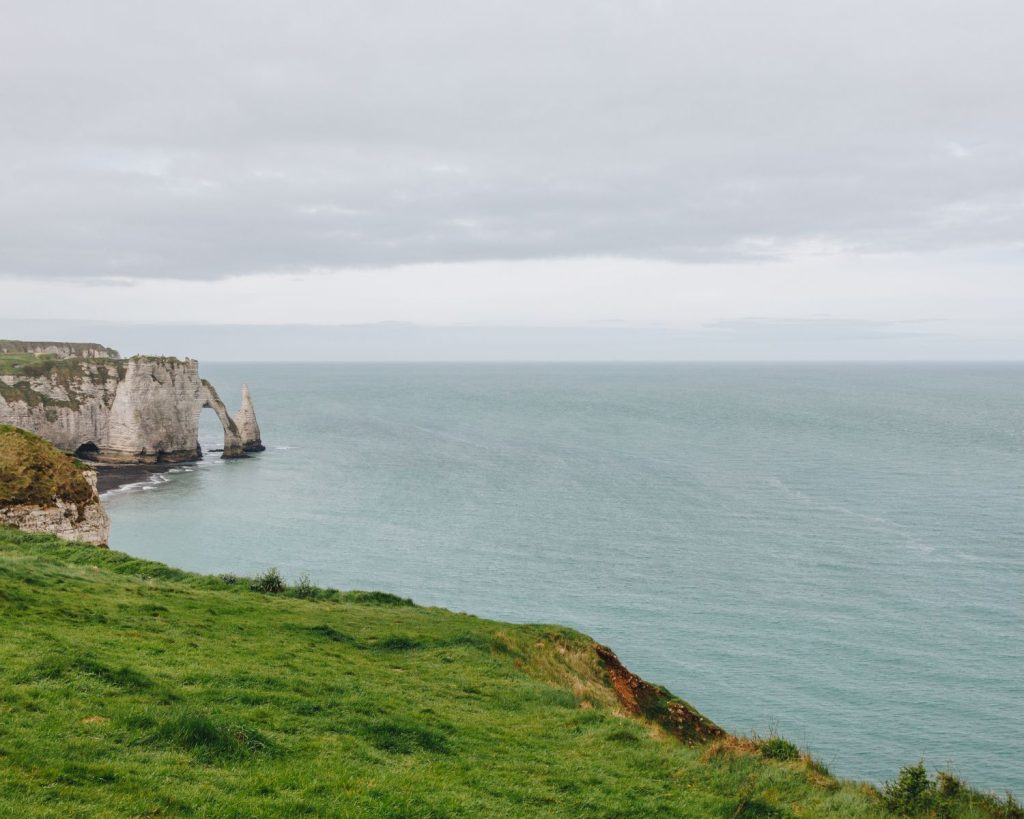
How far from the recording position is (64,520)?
34594 mm

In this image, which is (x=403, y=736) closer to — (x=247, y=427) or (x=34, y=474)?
(x=34, y=474)

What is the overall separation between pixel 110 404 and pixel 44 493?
69.6 meters

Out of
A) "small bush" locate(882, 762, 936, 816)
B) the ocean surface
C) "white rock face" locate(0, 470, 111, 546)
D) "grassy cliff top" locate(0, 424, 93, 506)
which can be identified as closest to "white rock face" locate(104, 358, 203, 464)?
the ocean surface

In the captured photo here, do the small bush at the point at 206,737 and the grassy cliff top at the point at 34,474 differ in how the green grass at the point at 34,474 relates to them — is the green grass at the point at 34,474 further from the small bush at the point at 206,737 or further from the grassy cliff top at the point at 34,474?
the small bush at the point at 206,737

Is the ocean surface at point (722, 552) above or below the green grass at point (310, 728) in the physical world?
below

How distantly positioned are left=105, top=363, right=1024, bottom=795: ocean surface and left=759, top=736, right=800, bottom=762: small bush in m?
15.0

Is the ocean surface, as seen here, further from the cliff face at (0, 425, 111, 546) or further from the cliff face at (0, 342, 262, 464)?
the cliff face at (0, 425, 111, 546)

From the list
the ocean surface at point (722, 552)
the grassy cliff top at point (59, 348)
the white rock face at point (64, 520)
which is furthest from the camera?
the grassy cliff top at point (59, 348)

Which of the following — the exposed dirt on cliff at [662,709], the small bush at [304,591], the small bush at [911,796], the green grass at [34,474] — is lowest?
the exposed dirt on cliff at [662,709]

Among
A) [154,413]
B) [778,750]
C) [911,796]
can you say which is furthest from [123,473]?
[911,796]

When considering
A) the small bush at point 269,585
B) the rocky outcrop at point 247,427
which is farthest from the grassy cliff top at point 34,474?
the rocky outcrop at point 247,427

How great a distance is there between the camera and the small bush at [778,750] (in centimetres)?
1834

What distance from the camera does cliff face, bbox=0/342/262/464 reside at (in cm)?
9081

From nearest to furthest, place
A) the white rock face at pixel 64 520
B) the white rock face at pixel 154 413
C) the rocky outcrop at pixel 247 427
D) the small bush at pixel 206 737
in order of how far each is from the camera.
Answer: the small bush at pixel 206 737
the white rock face at pixel 64 520
the white rock face at pixel 154 413
the rocky outcrop at pixel 247 427
